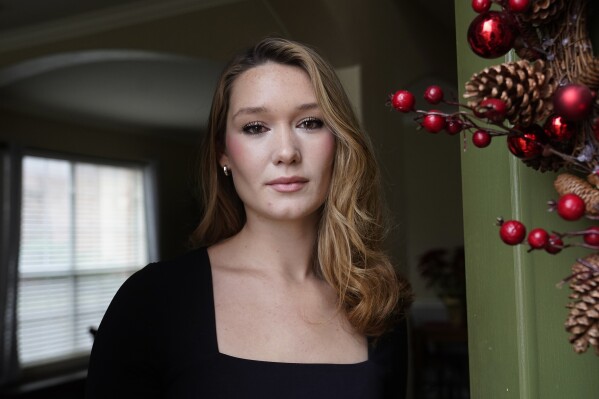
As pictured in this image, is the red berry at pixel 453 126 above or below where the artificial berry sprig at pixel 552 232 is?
above

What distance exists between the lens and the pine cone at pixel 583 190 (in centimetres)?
52

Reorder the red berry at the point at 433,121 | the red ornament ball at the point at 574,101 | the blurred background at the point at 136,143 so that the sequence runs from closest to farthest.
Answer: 1. the red ornament ball at the point at 574,101
2. the red berry at the point at 433,121
3. the blurred background at the point at 136,143

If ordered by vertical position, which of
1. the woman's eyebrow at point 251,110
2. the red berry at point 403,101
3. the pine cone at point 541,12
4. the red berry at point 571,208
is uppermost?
the woman's eyebrow at point 251,110

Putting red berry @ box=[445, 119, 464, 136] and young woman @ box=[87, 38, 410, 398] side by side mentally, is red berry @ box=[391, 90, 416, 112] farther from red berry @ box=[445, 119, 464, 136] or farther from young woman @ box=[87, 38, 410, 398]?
young woman @ box=[87, 38, 410, 398]

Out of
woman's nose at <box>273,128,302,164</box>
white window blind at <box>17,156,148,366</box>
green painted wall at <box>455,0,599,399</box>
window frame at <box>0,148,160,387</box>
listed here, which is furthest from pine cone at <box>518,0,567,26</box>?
white window blind at <box>17,156,148,366</box>

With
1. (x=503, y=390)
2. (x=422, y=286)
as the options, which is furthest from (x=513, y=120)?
(x=422, y=286)

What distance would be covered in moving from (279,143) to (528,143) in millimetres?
551

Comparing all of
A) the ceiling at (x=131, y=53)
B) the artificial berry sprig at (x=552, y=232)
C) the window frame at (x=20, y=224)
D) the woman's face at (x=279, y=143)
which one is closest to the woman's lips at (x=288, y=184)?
the woman's face at (x=279, y=143)

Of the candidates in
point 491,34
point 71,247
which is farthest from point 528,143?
point 71,247

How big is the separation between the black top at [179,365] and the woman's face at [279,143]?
0.22 meters

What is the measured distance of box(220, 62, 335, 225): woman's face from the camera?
1.08 metres

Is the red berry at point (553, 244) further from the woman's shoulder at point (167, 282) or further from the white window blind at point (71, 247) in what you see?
the white window blind at point (71, 247)

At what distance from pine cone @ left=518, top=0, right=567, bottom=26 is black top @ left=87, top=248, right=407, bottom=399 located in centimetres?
71

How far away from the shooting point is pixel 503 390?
865mm
